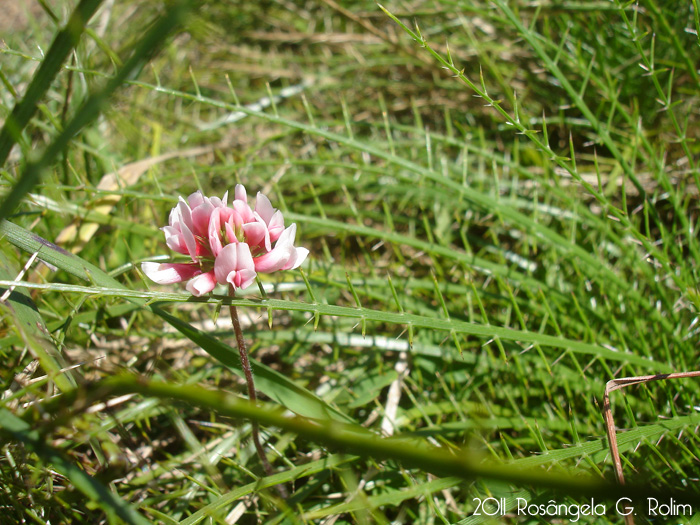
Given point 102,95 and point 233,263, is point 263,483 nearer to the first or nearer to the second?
point 233,263

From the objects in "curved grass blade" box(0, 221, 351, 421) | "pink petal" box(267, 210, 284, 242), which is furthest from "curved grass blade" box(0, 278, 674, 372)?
"pink petal" box(267, 210, 284, 242)

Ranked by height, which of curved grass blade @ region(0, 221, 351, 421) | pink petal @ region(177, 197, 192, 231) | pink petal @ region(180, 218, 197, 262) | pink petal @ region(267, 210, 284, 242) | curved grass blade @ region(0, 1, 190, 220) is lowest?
curved grass blade @ region(0, 221, 351, 421)

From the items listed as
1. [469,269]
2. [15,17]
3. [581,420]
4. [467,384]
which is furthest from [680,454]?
[15,17]

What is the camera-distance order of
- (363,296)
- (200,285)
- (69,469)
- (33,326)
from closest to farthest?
(69,469) < (200,285) < (33,326) < (363,296)

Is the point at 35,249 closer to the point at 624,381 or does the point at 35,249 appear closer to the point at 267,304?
the point at 267,304

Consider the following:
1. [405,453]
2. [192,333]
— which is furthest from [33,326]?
[405,453]

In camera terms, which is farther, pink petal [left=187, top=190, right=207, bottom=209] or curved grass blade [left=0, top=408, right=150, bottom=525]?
pink petal [left=187, top=190, right=207, bottom=209]

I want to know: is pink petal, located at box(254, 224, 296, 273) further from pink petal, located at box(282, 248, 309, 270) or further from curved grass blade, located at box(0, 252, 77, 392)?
curved grass blade, located at box(0, 252, 77, 392)

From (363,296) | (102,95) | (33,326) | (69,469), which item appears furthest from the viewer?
(363,296)
